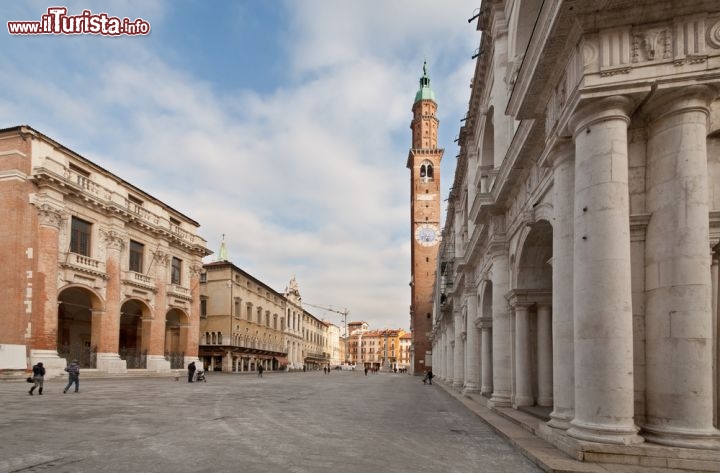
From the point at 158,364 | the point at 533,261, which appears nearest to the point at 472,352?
the point at 533,261

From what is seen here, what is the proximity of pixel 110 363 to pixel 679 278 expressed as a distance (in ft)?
114

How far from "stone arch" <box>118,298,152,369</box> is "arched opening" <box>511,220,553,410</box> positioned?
31.1 meters

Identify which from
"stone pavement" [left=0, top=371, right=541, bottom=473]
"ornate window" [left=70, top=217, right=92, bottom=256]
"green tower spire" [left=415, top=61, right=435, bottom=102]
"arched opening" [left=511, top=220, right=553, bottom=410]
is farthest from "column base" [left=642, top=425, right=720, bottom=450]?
"green tower spire" [left=415, top=61, right=435, bottom=102]

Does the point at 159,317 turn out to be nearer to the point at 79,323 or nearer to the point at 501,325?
the point at 79,323

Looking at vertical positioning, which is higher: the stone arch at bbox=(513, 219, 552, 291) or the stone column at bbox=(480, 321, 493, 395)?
the stone arch at bbox=(513, 219, 552, 291)

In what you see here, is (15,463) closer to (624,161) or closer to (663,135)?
(624,161)

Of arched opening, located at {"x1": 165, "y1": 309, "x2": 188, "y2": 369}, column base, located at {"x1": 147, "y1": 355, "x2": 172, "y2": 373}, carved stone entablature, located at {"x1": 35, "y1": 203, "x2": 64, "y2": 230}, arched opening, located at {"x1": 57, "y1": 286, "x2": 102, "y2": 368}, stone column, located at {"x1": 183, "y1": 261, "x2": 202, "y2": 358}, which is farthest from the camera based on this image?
stone column, located at {"x1": 183, "y1": 261, "x2": 202, "y2": 358}

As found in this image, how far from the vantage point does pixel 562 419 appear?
895 cm

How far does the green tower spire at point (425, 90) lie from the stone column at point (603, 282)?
7058cm

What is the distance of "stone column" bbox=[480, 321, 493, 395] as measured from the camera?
788 inches

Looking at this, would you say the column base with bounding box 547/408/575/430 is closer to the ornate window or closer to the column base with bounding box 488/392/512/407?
the column base with bounding box 488/392/512/407

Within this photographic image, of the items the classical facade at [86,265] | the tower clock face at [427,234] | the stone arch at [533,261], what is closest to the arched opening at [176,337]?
the classical facade at [86,265]

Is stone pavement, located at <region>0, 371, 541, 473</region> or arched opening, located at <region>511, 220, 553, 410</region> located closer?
stone pavement, located at <region>0, 371, 541, 473</region>

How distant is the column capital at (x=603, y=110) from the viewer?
25.9 ft
